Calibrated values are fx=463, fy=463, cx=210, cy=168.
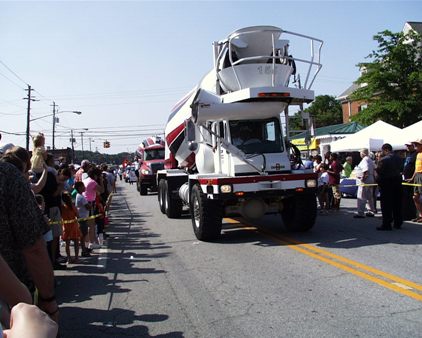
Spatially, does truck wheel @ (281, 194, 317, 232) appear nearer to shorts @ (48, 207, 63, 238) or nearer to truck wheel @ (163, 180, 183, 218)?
shorts @ (48, 207, 63, 238)

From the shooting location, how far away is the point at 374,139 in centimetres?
2042

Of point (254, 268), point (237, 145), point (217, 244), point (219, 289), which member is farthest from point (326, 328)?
point (237, 145)

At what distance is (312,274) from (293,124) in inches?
198

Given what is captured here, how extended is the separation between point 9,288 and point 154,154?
24270mm

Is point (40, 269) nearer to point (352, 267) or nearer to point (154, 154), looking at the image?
point (352, 267)

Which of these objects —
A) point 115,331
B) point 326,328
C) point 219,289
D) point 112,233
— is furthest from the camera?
point 112,233

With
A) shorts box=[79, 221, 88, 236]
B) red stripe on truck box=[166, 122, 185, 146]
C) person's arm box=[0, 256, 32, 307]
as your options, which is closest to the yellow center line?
shorts box=[79, 221, 88, 236]

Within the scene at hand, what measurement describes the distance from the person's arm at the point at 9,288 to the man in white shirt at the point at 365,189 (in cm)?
1111

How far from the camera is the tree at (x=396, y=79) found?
30.1m

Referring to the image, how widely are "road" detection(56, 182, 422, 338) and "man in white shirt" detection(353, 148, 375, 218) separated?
224cm

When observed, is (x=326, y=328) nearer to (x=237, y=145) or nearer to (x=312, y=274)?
(x=312, y=274)

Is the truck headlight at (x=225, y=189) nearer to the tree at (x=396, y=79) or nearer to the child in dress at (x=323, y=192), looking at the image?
the child in dress at (x=323, y=192)

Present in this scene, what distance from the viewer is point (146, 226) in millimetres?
13234

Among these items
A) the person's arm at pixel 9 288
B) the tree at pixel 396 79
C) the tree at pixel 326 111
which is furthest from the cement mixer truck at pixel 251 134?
the tree at pixel 326 111
